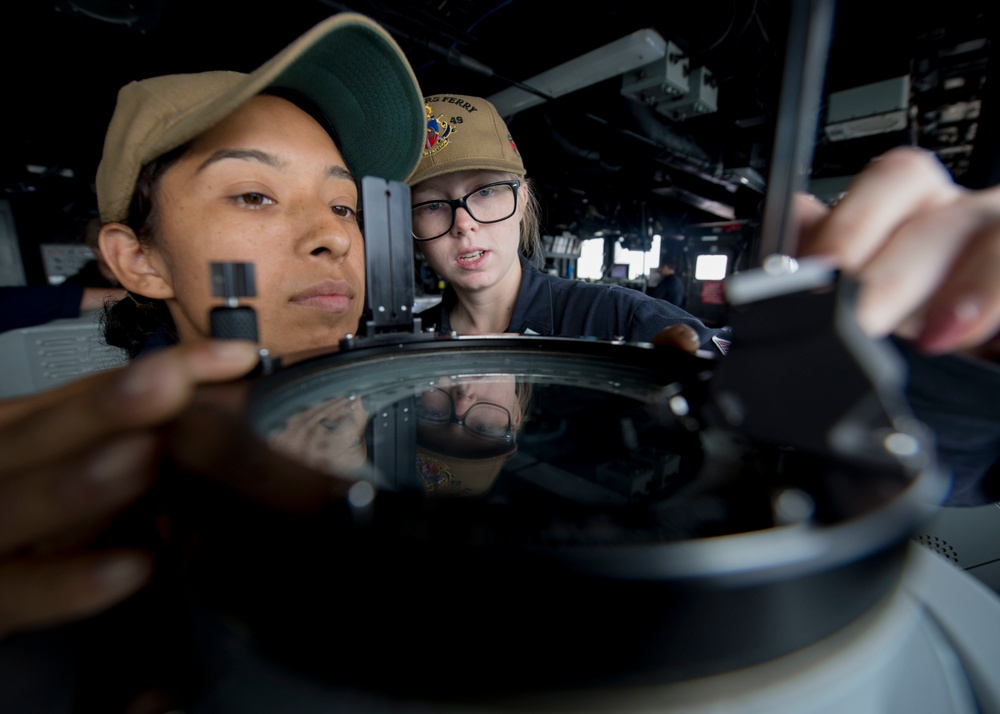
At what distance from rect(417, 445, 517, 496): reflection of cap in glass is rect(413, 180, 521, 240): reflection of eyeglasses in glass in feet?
2.38

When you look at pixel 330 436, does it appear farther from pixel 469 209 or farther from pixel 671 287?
pixel 671 287

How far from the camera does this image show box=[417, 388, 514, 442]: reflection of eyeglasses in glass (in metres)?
0.51

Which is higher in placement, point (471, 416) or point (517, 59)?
point (517, 59)

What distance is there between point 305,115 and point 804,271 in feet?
2.56

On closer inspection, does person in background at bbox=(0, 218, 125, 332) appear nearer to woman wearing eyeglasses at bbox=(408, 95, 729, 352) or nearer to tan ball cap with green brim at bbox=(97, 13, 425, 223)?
tan ball cap with green brim at bbox=(97, 13, 425, 223)

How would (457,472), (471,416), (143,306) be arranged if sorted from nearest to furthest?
(457,472) → (471,416) → (143,306)

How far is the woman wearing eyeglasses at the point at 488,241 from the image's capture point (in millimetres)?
1011

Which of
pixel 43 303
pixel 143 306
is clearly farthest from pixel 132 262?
pixel 43 303

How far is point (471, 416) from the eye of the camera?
55 cm

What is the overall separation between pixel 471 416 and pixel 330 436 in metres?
0.20

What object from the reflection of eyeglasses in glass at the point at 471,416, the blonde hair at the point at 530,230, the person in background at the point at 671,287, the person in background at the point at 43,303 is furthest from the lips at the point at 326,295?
the person in background at the point at 671,287

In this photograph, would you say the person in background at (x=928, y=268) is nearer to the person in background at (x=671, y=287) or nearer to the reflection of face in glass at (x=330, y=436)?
the reflection of face in glass at (x=330, y=436)

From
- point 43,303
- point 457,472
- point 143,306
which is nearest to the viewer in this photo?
point 457,472

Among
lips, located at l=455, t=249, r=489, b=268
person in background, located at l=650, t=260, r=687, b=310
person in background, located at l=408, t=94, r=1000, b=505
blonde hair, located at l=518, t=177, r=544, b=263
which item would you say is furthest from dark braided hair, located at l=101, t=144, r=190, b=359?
person in background, located at l=650, t=260, r=687, b=310
